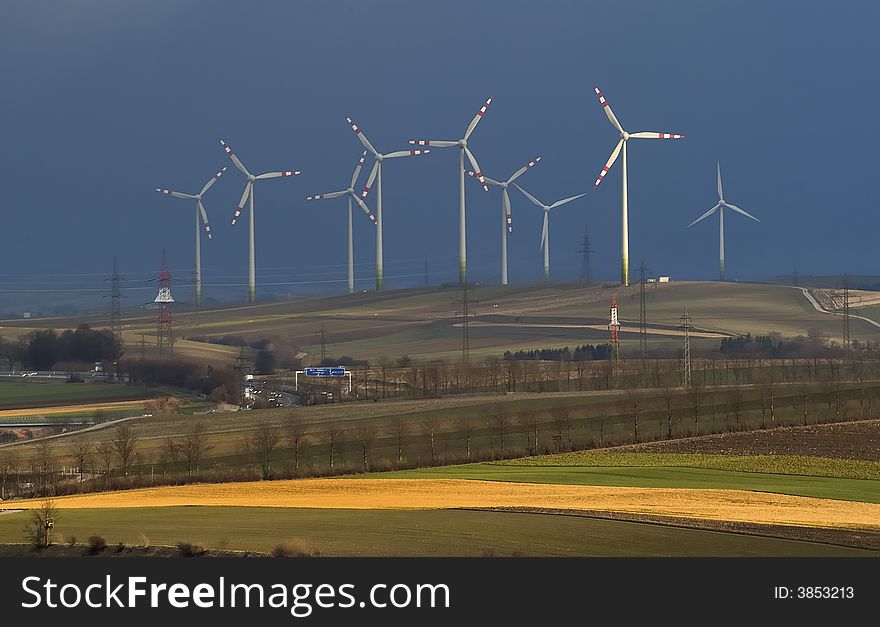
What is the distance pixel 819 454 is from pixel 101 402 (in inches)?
2753

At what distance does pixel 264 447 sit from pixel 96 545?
→ 40.8 m

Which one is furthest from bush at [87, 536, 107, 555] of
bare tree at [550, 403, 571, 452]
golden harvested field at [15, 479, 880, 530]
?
bare tree at [550, 403, 571, 452]

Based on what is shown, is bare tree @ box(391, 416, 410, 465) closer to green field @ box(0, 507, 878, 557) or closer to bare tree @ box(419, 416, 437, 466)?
bare tree @ box(419, 416, 437, 466)

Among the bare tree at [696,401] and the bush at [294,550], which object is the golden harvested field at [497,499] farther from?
the bare tree at [696,401]

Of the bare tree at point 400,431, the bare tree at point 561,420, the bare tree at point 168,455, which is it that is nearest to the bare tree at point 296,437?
the bare tree at point 400,431

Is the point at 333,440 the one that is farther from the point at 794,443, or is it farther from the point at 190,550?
the point at 190,550

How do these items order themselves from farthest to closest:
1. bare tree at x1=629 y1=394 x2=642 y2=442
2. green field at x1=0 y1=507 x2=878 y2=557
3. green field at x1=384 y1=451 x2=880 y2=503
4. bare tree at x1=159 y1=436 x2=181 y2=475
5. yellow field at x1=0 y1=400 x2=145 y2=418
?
yellow field at x1=0 y1=400 x2=145 y2=418 → bare tree at x1=629 y1=394 x2=642 y2=442 → bare tree at x1=159 y1=436 x2=181 y2=475 → green field at x1=384 y1=451 x2=880 y2=503 → green field at x1=0 y1=507 x2=878 y2=557

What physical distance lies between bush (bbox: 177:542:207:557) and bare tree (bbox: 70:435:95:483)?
3539 centimetres

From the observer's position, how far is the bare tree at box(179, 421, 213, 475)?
241 ft

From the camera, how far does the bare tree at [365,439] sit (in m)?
73.7

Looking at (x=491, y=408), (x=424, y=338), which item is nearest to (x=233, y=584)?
(x=491, y=408)

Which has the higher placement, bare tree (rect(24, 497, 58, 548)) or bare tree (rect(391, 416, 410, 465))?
bare tree (rect(24, 497, 58, 548))

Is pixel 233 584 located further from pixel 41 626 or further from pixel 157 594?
pixel 41 626

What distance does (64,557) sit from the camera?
34.2 metres
